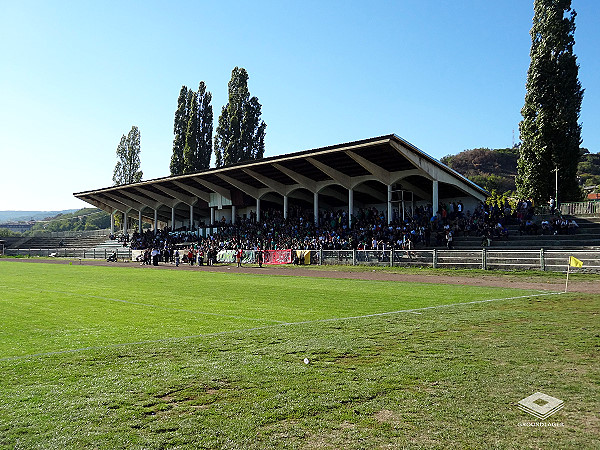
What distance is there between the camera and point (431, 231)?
117 ft

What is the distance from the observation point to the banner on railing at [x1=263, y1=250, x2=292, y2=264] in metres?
40.0

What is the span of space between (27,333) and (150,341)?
240 centimetres

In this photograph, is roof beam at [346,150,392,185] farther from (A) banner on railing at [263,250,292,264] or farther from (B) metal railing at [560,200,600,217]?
(B) metal railing at [560,200,600,217]

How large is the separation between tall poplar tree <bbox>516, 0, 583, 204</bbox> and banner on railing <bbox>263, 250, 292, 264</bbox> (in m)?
21.7

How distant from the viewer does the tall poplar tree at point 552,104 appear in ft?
131

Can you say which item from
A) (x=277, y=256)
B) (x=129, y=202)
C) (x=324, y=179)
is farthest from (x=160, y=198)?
(x=277, y=256)

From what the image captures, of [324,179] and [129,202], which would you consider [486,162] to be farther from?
[324,179]

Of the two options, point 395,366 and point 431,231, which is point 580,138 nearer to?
point 431,231

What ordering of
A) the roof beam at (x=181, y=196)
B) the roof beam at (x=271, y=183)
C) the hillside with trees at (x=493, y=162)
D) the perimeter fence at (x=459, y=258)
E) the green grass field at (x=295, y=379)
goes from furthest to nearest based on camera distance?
the hillside with trees at (x=493, y=162)
the roof beam at (x=181, y=196)
the roof beam at (x=271, y=183)
the perimeter fence at (x=459, y=258)
the green grass field at (x=295, y=379)

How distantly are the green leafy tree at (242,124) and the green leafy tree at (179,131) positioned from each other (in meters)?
10.8

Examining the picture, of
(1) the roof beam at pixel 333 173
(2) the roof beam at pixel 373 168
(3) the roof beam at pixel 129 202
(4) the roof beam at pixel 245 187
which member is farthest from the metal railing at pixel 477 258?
(3) the roof beam at pixel 129 202

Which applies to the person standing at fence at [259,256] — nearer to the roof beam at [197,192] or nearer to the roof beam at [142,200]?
the roof beam at [197,192]

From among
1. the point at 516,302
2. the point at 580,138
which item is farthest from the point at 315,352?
the point at 580,138

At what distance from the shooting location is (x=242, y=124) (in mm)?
63750
